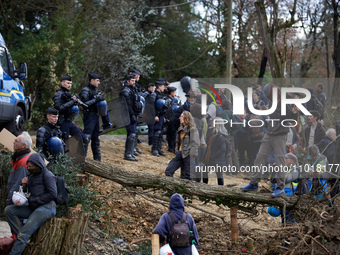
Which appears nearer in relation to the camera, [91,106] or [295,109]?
[295,109]

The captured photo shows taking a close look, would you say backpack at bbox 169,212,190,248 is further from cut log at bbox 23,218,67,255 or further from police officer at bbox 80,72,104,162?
police officer at bbox 80,72,104,162

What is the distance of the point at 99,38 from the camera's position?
26594 mm

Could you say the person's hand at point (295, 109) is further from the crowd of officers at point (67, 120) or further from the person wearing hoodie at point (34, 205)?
the person wearing hoodie at point (34, 205)

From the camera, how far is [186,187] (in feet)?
31.3

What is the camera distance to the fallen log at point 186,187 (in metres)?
9.21

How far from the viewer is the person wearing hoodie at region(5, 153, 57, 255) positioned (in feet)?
22.0

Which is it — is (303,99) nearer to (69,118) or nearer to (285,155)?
(285,155)

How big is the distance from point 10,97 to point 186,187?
4.57 metres

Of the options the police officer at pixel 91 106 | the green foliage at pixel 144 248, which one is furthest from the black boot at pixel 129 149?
the green foliage at pixel 144 248

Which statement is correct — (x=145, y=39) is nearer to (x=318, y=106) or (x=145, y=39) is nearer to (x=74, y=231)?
(x=318, y=106)

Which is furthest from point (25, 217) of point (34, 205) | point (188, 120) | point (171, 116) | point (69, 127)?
point (171, 116)

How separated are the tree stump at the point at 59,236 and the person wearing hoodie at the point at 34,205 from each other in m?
0.12

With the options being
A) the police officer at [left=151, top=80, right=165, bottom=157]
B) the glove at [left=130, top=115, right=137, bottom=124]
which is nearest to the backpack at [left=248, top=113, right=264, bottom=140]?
the glove at [left=130, top=115, right=137, bottom=124]

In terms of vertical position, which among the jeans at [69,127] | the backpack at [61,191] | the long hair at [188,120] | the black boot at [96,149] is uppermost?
the long hair at [188,120]
